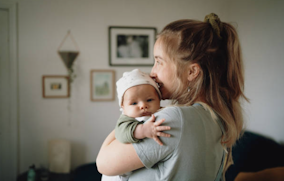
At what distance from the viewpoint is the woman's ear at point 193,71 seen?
87 cm

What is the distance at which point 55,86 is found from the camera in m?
2.90

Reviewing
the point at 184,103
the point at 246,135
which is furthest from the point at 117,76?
the point at 184,103

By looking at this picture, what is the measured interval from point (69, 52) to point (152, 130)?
2483 mm

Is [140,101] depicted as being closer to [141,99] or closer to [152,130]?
[141,99]

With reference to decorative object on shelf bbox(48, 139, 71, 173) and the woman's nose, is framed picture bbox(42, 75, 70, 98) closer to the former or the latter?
decorative object on shelf bbox(48, 139, 71, 173)

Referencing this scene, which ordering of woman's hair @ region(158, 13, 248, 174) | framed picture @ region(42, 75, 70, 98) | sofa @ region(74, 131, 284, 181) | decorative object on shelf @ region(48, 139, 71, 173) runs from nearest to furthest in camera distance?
woman's hair @ region(158, 13, 248, 174)
sofa @ region(74, 131, 284, 181)
decorative object on shelf @ region(48, 139, 71, 173)
framed picture @ region(42, 75, 70, 98)

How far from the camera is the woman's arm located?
2.39 feet

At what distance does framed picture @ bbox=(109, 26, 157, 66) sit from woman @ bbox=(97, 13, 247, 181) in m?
2.10

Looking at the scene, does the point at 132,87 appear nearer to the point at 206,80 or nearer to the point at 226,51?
the point at 206,80

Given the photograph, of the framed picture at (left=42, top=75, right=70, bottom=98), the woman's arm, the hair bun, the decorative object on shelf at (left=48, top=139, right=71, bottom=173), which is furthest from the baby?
the framed picture at (left=42, top=75, right=70, bottom=98)

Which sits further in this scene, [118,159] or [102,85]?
[102,85]

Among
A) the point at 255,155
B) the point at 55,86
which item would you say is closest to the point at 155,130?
the point at 255,155

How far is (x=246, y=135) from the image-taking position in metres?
2.52

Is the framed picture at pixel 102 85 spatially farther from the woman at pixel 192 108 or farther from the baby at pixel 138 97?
the woman at pixel 192 108
